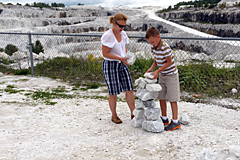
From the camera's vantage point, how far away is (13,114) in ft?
13.9

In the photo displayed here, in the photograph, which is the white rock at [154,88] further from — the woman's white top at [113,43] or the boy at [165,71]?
the woman's white top at [113,43]

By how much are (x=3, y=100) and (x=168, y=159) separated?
420 centimetres

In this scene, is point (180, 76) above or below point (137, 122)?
above

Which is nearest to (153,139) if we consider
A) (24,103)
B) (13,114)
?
(13,114)

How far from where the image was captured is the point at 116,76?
11.4 ft

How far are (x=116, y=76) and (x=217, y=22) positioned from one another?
22.8 metres

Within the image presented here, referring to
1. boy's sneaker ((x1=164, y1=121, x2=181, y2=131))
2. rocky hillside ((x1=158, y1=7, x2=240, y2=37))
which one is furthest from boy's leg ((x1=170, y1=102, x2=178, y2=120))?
rocky hillside ((x1=158, y1=7, x2=240, y2=37))

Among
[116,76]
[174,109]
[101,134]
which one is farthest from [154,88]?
[101,134]

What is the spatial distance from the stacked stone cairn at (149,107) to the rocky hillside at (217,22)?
64.4ft

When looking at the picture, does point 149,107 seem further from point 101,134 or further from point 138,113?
point 101,134

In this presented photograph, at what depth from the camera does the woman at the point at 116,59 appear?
3.26 m

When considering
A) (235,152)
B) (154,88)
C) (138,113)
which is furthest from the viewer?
(138,113)

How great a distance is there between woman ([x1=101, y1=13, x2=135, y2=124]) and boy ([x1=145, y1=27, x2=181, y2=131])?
19.8 inches

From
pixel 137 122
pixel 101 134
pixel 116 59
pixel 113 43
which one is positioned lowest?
pixel 101 134
